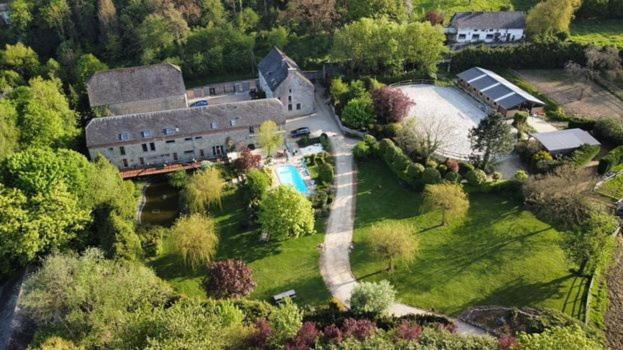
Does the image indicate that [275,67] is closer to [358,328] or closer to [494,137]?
[494,137]

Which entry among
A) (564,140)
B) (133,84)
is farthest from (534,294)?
(133,84)

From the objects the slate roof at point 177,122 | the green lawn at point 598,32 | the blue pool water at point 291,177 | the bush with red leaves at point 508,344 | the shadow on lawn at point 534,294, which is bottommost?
the shadow on lawn at point 534,294

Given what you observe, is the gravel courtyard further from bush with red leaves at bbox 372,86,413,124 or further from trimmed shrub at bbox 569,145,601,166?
trimmed shrub at bbox 569,145,601,166

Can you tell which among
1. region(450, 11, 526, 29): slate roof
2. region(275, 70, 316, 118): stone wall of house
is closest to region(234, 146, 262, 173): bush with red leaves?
region(275, 70, 316, 118): stone wall of house

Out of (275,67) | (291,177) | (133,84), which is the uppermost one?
(275,67)

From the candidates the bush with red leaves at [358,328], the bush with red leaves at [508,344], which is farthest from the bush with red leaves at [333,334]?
the bush with red leaves at [508,344]

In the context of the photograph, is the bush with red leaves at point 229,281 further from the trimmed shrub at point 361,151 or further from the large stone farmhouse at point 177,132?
the large stone farmhouse at point 177,132

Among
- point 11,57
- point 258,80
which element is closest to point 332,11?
point 258,80
